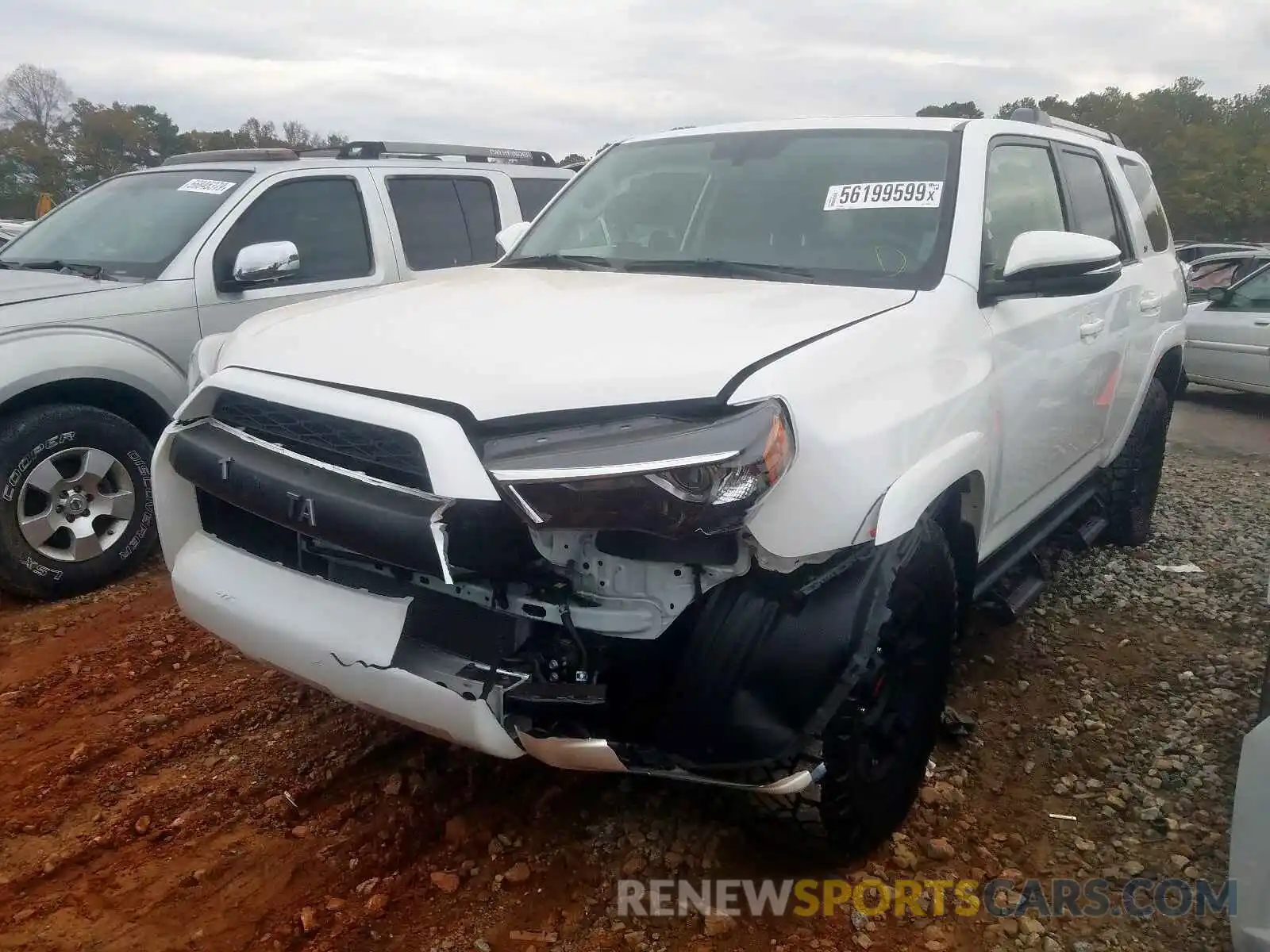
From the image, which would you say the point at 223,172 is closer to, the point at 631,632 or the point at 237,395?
the point at 237,395

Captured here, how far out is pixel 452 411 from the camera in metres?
1.99

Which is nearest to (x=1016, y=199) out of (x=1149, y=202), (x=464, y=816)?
(x=1149, y=202)

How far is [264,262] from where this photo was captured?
445 cm

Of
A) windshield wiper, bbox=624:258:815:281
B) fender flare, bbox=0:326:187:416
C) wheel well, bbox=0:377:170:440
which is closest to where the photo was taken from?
windshield wiper, bbox=624:258:815:281

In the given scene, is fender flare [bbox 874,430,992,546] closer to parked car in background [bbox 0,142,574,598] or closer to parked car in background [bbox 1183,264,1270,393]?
parked car in background [bbox 0,142,574,598]

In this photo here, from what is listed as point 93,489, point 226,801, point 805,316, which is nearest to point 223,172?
point 93,489

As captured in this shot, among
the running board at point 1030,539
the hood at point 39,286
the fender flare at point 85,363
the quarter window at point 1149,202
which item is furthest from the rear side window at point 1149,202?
the hood at point 39,286

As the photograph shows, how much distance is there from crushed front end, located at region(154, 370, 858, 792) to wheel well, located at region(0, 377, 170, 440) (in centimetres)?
226

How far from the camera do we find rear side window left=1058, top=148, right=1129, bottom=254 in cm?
386

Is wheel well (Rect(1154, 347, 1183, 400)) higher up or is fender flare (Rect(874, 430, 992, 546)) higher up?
fender flare (Rect(874, 430, 992, 546))

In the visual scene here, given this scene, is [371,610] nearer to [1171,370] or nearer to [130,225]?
[130,225]

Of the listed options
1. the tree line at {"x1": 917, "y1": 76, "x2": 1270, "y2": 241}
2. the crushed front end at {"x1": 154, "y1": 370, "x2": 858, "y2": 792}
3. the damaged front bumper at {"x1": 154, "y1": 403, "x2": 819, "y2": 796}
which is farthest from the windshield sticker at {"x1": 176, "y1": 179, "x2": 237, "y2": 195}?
the tree line at {"x1": 917, "y1": 76, "x2": 1270, "y2": 241}

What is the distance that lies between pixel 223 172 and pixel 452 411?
372 centimetres

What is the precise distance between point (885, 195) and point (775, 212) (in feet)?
1.15
